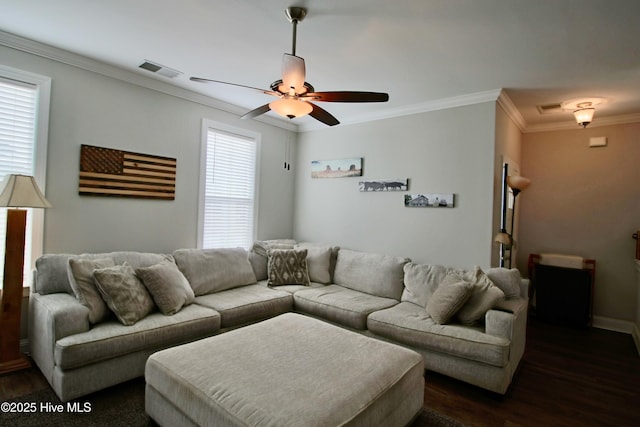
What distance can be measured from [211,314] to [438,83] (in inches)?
126

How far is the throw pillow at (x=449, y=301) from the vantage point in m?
2.80

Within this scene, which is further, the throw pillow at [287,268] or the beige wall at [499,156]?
the throw pillow at [287,268]

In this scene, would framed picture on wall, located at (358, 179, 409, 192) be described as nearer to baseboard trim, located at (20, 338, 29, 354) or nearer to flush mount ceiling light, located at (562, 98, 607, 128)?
flush mount ceiling light, located at (562, 98, 607, 128)

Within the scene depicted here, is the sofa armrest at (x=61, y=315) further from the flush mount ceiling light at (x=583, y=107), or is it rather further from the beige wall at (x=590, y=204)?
the beige wall at (x=590, y=204)

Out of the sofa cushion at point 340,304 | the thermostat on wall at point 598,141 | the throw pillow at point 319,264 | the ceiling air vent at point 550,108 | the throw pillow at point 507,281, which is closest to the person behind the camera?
the throw pillow at point 507,281

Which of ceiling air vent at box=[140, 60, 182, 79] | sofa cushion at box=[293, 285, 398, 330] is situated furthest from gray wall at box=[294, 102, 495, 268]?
ceiling air vent at box=[140, 60, 182, 79]

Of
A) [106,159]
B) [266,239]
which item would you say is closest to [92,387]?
[106,159]

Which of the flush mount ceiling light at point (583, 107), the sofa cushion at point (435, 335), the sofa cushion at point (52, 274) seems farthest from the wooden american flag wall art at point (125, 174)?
the flush mount ceiling light at point (583, 107)

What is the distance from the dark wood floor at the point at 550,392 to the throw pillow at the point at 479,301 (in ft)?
1.80

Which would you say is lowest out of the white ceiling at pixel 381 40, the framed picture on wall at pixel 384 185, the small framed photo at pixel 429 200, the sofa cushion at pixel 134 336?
the sofa cushion at pixel 134 336

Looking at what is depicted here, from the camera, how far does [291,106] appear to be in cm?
226

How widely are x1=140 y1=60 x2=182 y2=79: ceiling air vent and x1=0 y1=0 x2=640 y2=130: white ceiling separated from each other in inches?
2.7

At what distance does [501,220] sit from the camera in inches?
147

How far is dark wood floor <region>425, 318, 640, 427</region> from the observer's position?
90.8 inches
